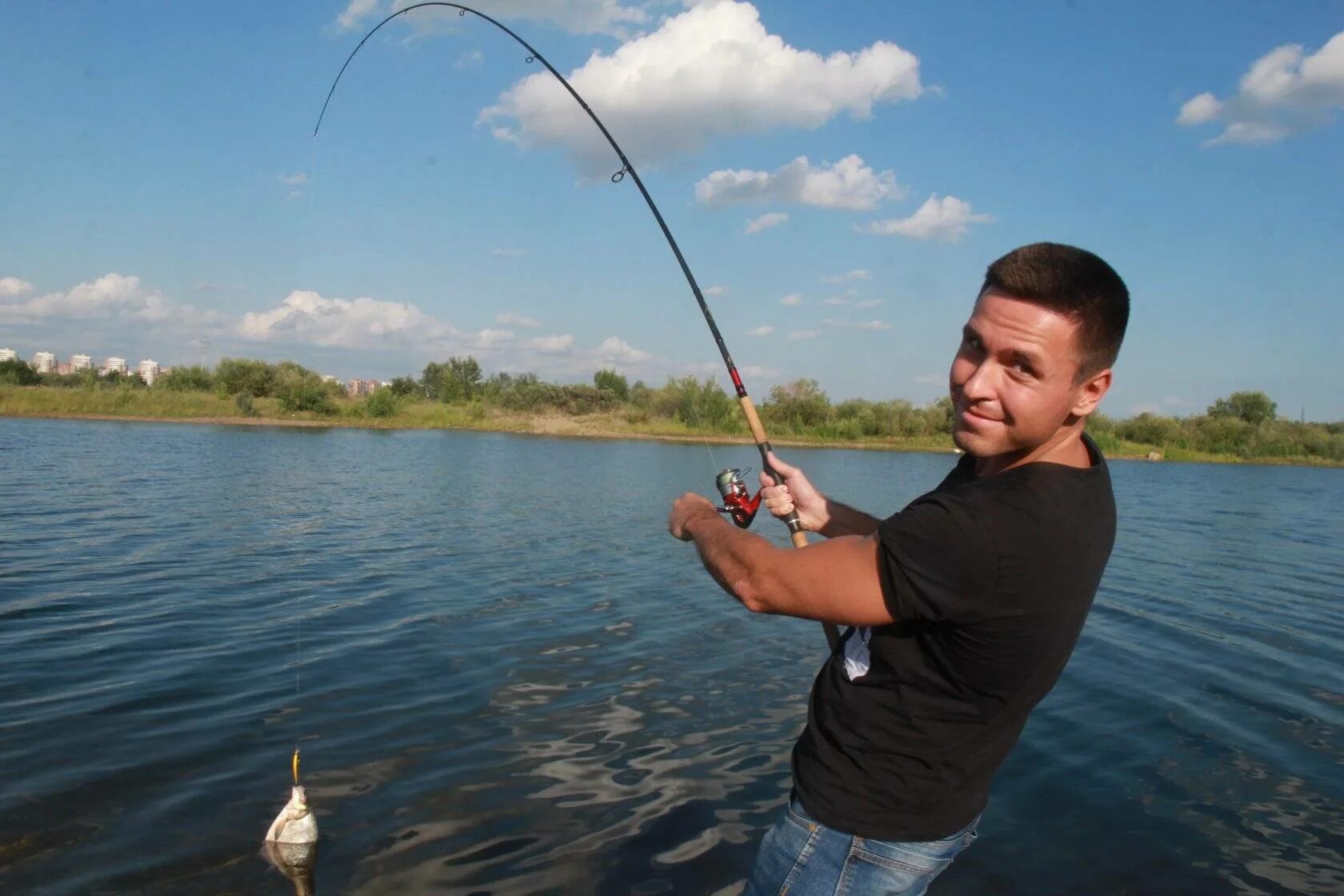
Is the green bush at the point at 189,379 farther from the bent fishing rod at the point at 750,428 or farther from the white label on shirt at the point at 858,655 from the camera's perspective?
the white label on shirt at the point at 858,655

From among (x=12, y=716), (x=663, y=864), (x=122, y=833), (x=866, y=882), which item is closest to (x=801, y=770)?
(x=866, y=882)

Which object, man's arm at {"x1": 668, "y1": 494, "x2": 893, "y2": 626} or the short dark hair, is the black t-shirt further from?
the short dark hair

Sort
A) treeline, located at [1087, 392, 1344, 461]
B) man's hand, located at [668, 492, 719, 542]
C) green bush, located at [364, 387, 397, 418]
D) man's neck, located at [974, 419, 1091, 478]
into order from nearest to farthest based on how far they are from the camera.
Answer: man's neck, located at [974, 419, 1091, 478], man's hand, located at [668, 492, 719, 542], green bush, located at [364, 387, 397, 418], treeline, located at [1087, 392, 1344, 461]

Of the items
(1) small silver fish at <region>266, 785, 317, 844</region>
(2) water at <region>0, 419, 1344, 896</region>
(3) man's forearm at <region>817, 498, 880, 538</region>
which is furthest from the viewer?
(2) water at <region>0, 419, 1344, 896</region>

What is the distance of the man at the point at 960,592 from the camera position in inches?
71.4

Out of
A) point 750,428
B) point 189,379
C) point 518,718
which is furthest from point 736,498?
point 189,379

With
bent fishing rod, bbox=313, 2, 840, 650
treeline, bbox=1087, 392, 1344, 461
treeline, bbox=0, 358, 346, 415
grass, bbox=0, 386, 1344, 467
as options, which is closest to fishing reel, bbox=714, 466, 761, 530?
bent fishing rod, bbox=313, 2, 840, 650

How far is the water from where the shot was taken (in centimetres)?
484

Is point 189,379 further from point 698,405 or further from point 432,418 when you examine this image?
point 698,405

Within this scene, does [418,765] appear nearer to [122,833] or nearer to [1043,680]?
[122,833]

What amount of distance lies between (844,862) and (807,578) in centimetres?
69

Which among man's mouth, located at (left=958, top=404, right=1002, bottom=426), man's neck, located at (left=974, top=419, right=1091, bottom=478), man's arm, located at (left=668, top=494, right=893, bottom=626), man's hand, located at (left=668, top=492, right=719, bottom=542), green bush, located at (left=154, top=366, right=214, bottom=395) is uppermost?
green bush, located at (left=154, top=366, right=214, bottom=395)

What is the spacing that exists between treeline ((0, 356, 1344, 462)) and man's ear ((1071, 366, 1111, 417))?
49.3 meters

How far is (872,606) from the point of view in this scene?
72.6 inches
